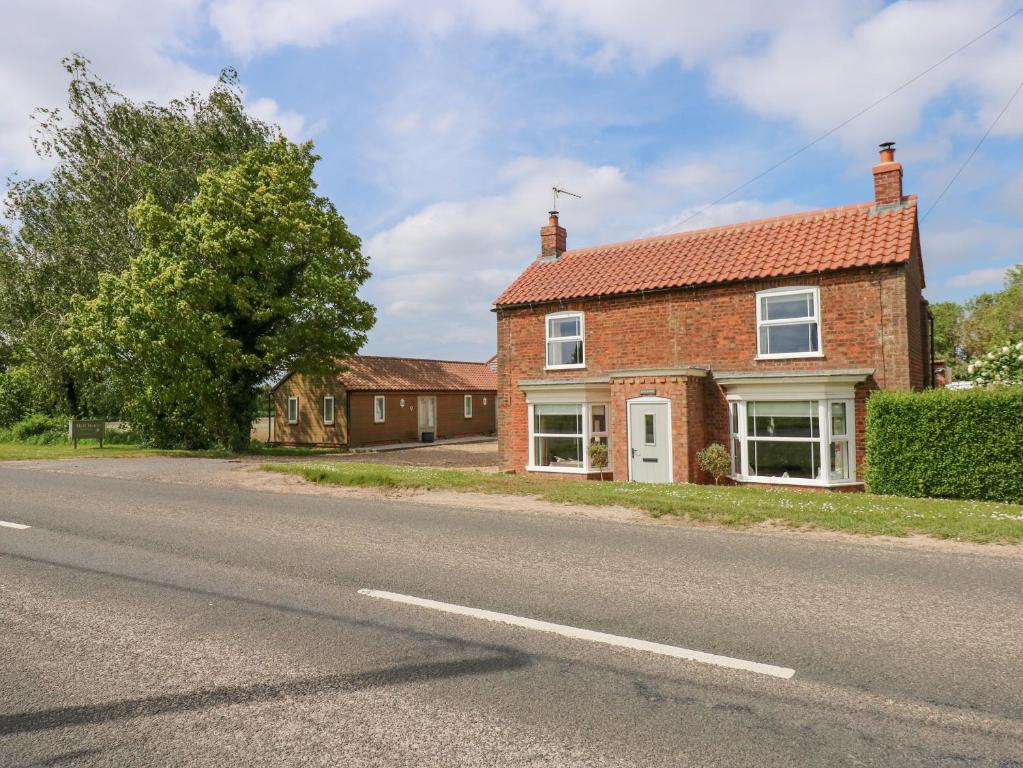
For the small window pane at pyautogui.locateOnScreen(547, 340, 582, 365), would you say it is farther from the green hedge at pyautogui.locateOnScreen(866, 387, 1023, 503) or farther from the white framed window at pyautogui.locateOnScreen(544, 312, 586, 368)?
the green hedge at pyautogui.locateOnScreen(866, 387, 1023, 503)

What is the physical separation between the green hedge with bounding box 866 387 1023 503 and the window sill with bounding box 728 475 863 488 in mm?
1260

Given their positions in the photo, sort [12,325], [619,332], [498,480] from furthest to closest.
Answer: [12,325] < [619,332] < [498,480]

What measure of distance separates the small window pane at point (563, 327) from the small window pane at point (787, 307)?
5.50 meters

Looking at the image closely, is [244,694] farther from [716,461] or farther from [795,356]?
[795,356]

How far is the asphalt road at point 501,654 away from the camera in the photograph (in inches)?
142

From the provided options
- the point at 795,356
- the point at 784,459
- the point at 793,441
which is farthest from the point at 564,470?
the point at 795,356

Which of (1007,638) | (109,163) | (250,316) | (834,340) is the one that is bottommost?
(1007,638)

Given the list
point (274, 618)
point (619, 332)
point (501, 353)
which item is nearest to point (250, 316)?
point (501, 353)

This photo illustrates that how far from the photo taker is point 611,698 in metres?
4.12

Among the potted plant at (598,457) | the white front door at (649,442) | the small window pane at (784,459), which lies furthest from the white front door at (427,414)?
the small window pane at (784,459)

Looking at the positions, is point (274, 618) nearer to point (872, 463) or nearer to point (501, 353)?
point (872, 463)

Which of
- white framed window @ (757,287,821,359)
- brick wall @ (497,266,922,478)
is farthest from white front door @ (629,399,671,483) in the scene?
white framed window @ (757,287,821,359)

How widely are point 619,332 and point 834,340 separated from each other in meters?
5.83

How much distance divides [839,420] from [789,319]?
9.41 feet
